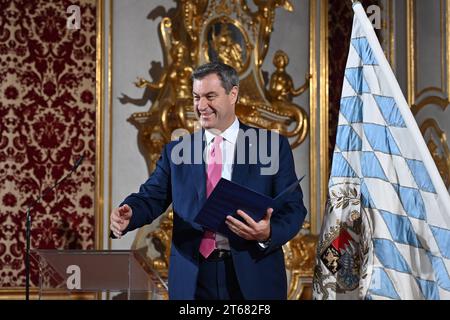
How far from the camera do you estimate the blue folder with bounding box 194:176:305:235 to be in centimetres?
260

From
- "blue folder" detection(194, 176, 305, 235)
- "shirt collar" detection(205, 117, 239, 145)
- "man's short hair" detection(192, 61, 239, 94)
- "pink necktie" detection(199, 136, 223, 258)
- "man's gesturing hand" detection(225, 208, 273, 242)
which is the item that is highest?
"man's short hair" detection(192, 61, 239, 94)

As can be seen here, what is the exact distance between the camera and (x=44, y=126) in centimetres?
491

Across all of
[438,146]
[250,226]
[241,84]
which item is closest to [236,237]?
[250,226]

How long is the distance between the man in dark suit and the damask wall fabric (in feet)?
6.76

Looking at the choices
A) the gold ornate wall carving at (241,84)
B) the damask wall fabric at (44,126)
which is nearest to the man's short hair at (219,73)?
the gold ornate wall carving at (241,84)

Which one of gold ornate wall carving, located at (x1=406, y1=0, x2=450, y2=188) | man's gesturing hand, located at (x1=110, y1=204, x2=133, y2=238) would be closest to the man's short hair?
man's gesturing hand, located at (x1=110, y1=204, x2=133, y2=238)

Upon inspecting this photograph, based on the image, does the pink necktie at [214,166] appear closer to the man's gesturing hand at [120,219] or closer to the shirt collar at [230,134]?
the shirt collar at [230,134]

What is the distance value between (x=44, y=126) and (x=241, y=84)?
3.67 feet

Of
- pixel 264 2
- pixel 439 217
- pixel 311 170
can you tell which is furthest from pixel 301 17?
pixel 439 217

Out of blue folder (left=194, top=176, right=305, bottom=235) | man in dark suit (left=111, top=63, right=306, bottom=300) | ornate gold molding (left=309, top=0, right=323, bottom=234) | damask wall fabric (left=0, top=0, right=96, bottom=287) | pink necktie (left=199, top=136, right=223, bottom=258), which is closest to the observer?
blue folder (left=194, top=176, right=305, bottom=235)

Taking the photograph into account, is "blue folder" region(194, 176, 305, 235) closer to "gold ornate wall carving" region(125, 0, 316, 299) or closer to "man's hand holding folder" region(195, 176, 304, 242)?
"man's hand holding folder" region(195, 176, 304, 242)

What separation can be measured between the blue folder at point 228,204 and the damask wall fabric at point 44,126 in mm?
2351

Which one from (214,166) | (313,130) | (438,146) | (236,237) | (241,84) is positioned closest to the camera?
(236,237)

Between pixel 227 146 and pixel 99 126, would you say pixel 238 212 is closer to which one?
pixel 227 146
